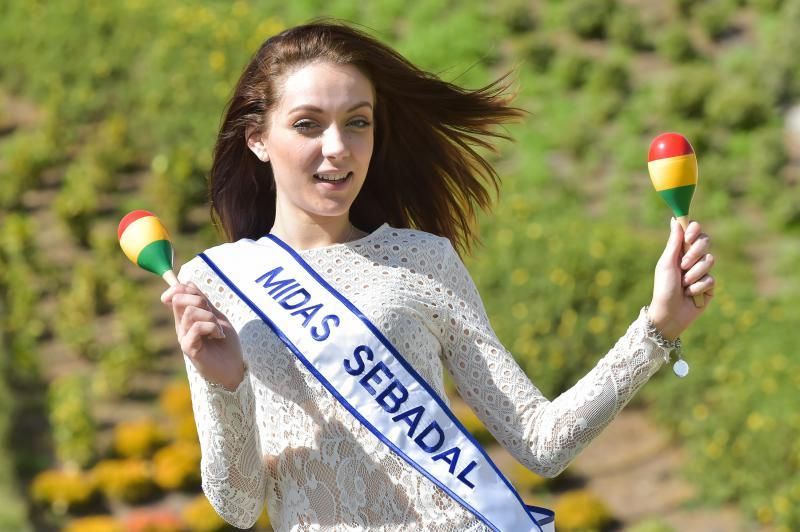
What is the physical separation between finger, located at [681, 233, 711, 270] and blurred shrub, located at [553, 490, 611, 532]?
14.7ft

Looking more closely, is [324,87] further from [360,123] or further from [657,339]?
[657,339]

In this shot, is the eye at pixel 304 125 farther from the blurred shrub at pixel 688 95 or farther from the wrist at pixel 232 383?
the blurred shrub at pixel 688 95

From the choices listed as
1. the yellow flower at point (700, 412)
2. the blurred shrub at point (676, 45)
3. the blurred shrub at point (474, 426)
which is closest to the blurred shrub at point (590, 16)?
the blurred shrub at point (676, 45)

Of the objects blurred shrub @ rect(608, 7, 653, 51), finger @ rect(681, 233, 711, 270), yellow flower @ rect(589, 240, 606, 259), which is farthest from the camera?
blurred shrub @ rect(608, 7, 653, 51)

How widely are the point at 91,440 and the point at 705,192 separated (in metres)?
3.98

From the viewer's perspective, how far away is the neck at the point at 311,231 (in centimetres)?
287

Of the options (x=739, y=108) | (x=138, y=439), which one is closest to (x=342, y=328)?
Result: (x=138, y=439)

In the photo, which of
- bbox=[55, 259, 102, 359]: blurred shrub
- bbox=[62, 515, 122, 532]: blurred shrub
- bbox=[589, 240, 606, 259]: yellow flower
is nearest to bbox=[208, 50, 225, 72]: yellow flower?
bbox=[55, 259, 102, 359]: blurred shrub

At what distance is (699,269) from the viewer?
2.53m

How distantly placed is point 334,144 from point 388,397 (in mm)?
504

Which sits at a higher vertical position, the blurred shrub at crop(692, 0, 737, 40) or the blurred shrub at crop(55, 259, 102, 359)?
the blurred shrub at crop(55, 259, 102, 359)

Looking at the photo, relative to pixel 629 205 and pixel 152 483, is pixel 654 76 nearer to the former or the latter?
pixel 629 205

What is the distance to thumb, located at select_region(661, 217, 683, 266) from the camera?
2.53m

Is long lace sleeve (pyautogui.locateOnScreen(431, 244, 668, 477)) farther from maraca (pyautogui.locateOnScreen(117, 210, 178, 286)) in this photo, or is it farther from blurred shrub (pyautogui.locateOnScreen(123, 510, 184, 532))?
blurred shrub (pyautogui.locateOnScreen(123, 510, 184, 532))
